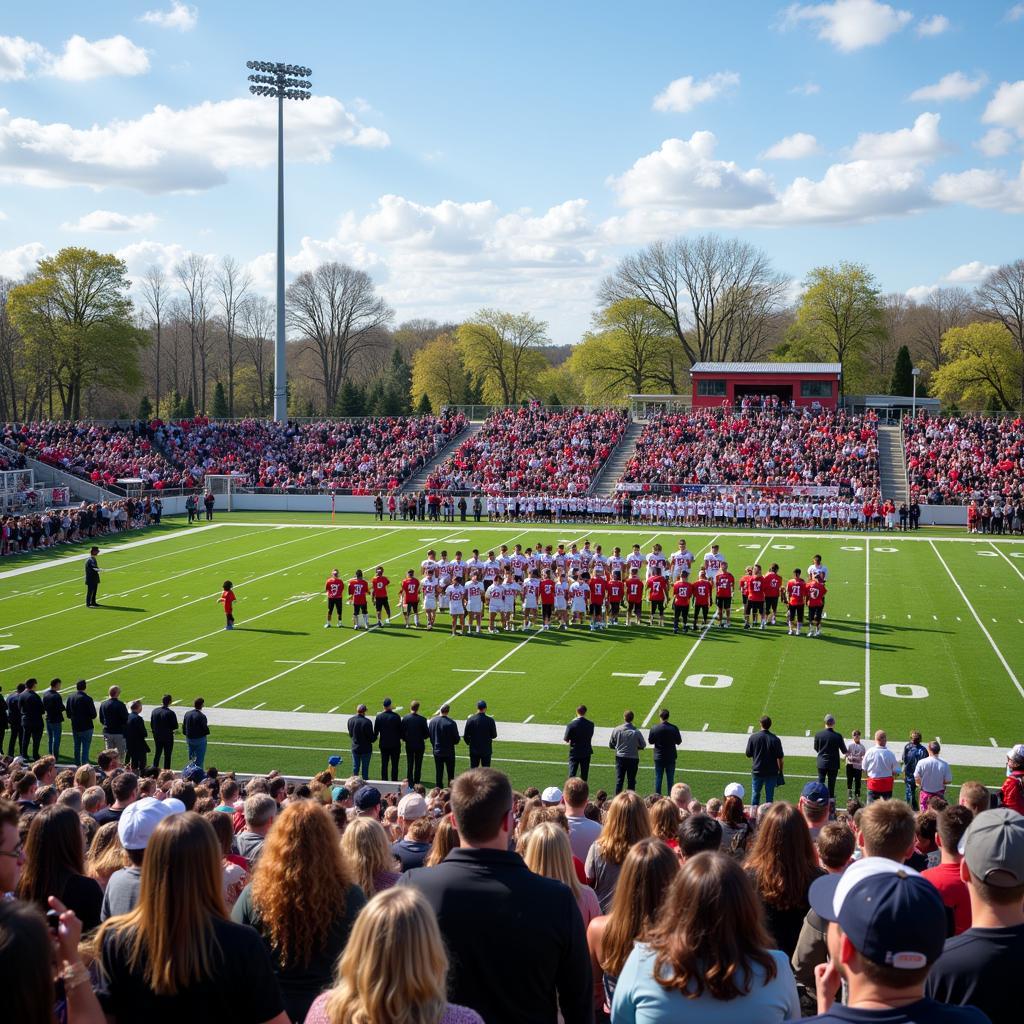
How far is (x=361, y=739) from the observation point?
14547 mm

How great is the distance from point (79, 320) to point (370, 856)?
65318 millimetres

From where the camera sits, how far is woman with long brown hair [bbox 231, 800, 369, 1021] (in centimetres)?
400

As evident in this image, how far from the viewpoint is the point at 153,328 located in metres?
89.8

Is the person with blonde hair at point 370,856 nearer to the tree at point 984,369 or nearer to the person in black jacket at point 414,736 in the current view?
the person in black jacket at point 414,736

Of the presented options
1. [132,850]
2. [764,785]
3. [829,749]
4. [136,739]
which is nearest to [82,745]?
[136,739]

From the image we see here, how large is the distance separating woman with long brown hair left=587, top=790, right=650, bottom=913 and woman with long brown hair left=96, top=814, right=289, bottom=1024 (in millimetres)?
2659

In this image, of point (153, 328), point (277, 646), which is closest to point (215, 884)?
point (277, 646)

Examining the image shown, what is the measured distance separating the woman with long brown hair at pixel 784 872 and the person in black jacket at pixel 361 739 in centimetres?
959

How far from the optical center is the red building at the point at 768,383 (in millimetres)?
56656

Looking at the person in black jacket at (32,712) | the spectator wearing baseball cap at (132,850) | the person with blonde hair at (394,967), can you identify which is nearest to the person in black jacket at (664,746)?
the person in black jacket at (32,712)

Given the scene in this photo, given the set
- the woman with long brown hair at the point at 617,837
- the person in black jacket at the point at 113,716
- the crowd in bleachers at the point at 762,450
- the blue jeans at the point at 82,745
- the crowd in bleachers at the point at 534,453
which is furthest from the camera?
the crowd in bleachers at the point at 534,453

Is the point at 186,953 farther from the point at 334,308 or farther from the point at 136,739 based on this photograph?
the point at 334,308

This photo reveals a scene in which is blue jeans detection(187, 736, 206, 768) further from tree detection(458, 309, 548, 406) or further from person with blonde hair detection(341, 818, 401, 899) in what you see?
tree detection(458, 309, 548, 406)

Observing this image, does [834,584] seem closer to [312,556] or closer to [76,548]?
[312,556]
